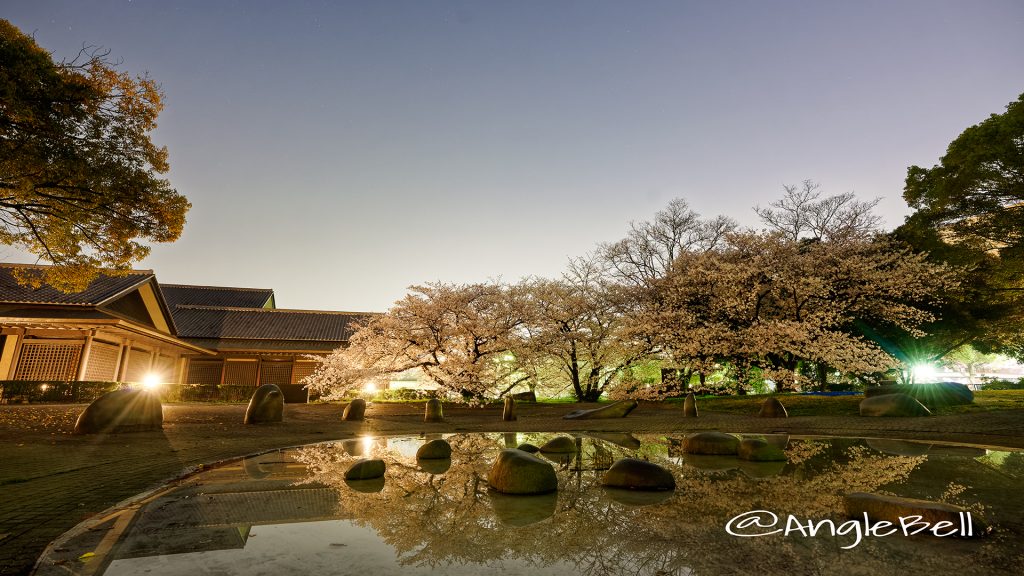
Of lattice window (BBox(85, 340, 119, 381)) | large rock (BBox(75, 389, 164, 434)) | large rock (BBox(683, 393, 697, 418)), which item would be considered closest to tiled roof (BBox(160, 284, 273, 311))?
lattice window (BBox(85, 340, 119, 381))

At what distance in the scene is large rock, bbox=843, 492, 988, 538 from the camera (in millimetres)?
3727

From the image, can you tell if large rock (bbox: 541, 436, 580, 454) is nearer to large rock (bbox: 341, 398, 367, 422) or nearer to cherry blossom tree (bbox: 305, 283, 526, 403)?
large rock (bbox: 341, 398, 367, 422)

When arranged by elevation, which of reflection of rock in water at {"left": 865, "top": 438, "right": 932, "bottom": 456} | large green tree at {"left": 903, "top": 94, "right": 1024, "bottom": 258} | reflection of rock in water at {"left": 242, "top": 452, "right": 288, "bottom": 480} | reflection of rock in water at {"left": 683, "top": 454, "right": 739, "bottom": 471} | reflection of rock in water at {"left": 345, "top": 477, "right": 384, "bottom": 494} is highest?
large green tree at {"left": 903, "top": 94, "right": 1024, "bottom": 258}

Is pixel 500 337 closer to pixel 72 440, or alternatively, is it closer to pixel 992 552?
pixel 72 440

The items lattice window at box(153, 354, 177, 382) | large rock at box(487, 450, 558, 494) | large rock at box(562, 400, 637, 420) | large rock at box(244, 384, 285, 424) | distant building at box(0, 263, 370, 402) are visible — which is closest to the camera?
large rock at box(487, 450, 558, 494)

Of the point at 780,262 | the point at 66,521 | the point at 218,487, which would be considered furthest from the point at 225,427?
the point at 780,262

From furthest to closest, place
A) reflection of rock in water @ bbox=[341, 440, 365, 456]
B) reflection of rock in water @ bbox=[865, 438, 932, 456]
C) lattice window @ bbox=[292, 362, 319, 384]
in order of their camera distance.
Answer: lattice window @ bbox=[292, 362, 319, 384], reflection of rock in water @ bbox=[341, 440, 365, 456], reflection of rock in water @ bbox=[865, 438, 932, 456]

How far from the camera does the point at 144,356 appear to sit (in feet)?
87.4

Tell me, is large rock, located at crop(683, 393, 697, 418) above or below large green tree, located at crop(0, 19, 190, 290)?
below

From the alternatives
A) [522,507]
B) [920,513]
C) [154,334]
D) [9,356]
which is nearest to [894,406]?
[920,513]

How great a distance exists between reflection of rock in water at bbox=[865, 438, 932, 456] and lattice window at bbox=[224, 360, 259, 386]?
109 feet

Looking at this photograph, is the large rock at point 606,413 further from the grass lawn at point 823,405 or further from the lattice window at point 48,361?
the lattice window at point 48,361

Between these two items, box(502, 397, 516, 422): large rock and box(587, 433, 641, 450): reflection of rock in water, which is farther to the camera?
box(502, 397, 516, 422): large rock

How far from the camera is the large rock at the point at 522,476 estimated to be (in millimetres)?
5395
